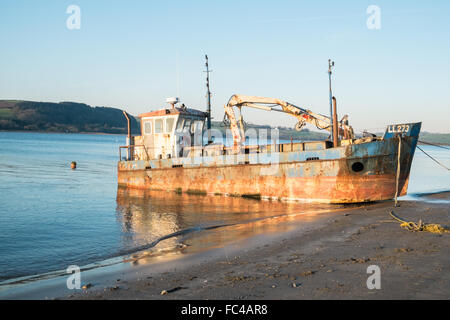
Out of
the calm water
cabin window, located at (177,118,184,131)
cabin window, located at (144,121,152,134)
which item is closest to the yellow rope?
the calm water

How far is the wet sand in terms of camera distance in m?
5.64

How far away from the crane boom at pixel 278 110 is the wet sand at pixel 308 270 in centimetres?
756

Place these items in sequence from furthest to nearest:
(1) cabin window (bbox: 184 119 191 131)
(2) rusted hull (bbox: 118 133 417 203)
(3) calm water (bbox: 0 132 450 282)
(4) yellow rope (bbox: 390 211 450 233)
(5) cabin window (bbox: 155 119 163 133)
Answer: (5) cabin window (bbox: 155 119 163 133)
(1) cabin window (bbox: 184 119 191 131)
(2) rusted hull (bbox: 118 133 417 203)
(3) calm water (bbox: 0 132 450 282)
(4) yellow rope (bbox: 390 211 450 233)

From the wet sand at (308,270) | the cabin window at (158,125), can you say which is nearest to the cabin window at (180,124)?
the cabin window at (158,125)

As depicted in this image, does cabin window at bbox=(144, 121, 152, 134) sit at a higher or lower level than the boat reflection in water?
higher

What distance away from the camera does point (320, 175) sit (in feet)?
51.3

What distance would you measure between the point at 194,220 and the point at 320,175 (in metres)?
5.74

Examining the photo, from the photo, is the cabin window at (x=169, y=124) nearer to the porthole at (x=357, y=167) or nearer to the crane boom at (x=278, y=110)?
the crane boom at (x=278, y=110)

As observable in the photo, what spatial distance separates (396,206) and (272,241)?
6.51 m

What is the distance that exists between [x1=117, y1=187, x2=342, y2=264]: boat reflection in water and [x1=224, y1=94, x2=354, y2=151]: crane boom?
367 cm

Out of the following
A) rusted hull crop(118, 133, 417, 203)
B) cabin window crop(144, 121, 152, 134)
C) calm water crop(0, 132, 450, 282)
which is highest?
cabin window crop(144, 121, 152, 134)

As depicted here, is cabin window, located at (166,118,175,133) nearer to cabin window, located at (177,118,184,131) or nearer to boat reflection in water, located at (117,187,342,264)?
cabin window, located at (177,118,184,131)
